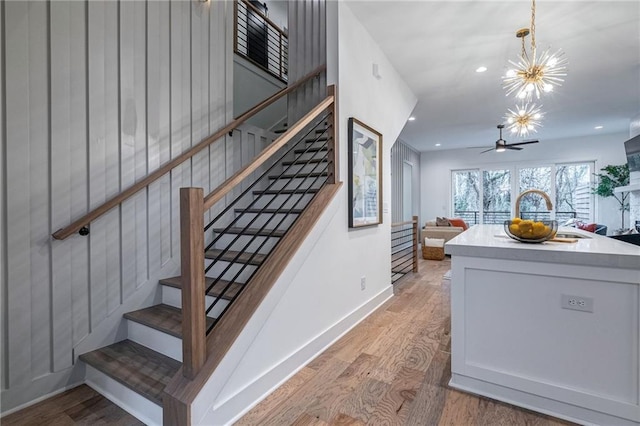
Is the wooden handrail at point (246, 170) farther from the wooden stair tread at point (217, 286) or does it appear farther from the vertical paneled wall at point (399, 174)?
the vertical paneled wall at point (399, 174)

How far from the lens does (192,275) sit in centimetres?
140

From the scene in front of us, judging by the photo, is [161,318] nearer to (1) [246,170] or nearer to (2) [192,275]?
(2) [192,275]

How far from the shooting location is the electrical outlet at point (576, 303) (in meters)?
1.55

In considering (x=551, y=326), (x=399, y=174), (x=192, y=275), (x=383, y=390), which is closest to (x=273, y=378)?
(x=383, y=390)

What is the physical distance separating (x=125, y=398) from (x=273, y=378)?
83cm

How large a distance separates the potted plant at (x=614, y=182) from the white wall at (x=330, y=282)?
6047 millimetres

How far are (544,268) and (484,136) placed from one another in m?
6.83

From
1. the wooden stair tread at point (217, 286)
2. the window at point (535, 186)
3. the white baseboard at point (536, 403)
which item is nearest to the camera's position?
the white baseboard at point (536, 403)

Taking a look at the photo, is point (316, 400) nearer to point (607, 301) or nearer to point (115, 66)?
point (607, 301)

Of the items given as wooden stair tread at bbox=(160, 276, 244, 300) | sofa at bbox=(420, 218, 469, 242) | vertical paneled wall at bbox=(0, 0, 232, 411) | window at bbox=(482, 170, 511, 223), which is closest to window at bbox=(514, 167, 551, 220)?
window at bbox=(482, 170, 511, 223)

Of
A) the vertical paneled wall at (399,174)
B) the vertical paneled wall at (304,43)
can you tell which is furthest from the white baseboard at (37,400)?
the vertical paneled wall at (399,174)

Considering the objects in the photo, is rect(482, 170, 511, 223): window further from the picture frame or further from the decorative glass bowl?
the decorative glass bowl

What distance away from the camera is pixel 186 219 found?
4.56ft

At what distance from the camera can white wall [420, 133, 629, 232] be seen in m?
7.19
